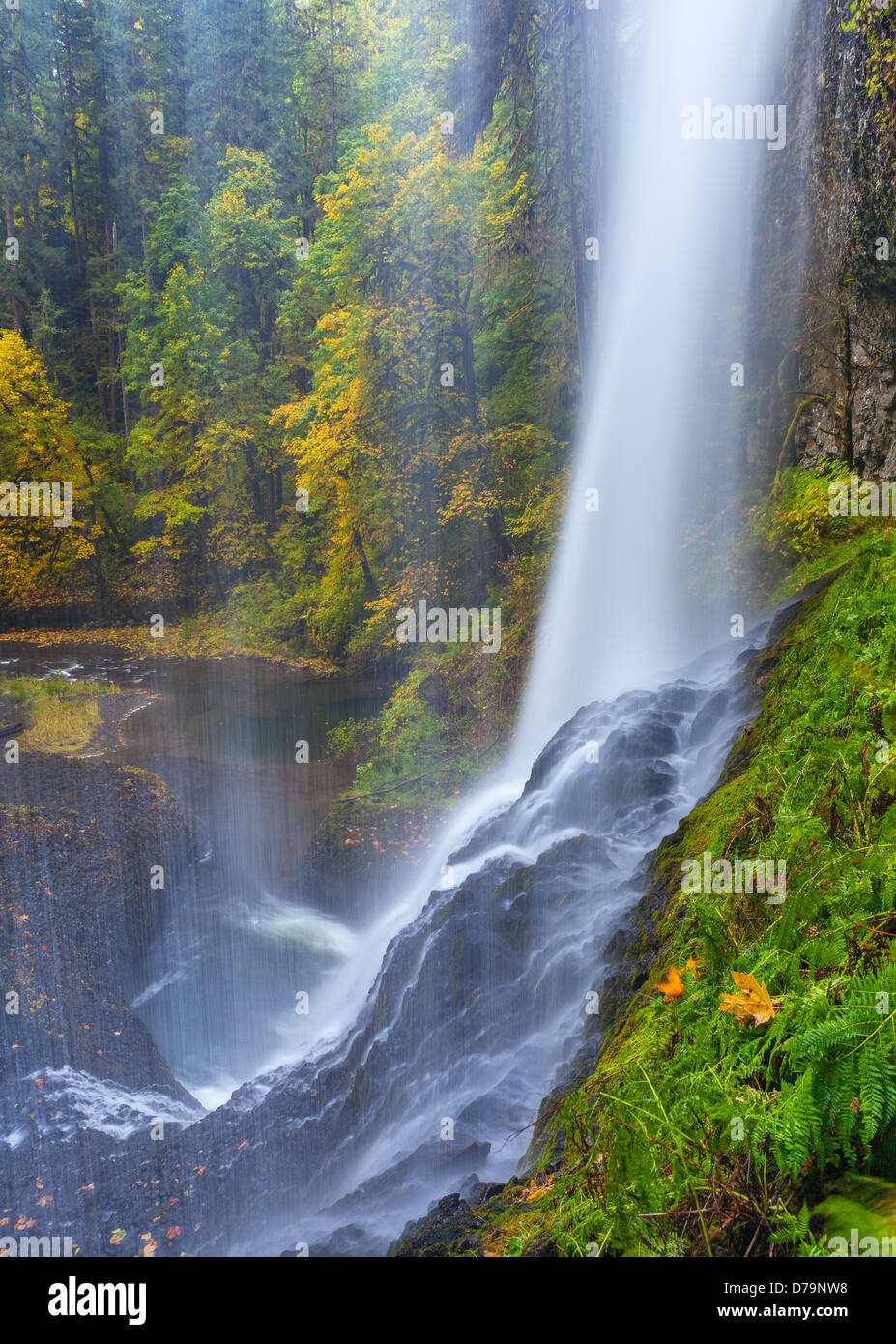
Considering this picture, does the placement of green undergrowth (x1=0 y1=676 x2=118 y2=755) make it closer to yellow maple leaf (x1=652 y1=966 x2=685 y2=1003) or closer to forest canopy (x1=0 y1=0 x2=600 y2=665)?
forest canopy (x1=0 y1=0 x2=600 y2=665)

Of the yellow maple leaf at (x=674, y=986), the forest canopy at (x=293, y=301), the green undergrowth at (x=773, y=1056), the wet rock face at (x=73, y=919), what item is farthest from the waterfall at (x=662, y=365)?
the yellow maple leaf at (x=674, y=986)

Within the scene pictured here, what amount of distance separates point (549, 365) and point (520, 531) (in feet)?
10.4

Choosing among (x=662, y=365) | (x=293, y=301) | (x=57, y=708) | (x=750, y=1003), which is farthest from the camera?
(x=293, y=301)

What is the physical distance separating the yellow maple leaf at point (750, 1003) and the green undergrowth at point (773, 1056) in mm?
30

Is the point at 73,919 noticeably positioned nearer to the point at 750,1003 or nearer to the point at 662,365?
the point at 750,1003

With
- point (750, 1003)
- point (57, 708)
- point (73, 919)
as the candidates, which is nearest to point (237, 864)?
point (73, 919)

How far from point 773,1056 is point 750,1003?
0.20 m

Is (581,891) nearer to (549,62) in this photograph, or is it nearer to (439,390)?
(439,390)

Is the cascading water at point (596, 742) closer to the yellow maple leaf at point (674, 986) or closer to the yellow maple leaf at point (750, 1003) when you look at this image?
the yellow maple leaf at point (674, 986)

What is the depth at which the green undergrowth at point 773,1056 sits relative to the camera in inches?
70.9

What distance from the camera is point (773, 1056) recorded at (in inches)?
Answer: 80.1

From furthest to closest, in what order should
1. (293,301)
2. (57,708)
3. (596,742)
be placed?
(293,301), (57,708), (596,742)

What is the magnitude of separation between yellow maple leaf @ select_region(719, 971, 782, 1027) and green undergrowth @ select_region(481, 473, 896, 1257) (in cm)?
3

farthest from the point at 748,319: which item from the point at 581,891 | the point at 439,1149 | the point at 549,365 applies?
the point at 439,1149
